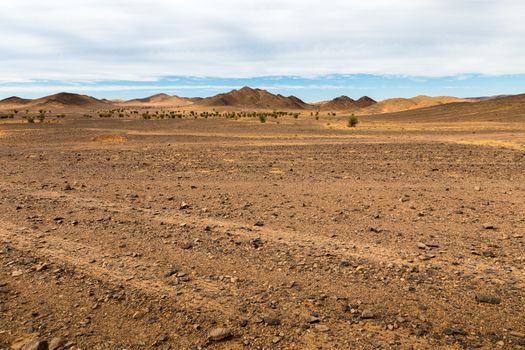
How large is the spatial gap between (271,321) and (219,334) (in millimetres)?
557

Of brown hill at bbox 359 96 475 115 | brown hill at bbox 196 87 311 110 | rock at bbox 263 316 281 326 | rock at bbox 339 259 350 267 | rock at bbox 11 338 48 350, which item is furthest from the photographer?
brown hill at bbox 196 87 311 110

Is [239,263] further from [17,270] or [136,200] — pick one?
[136,200]

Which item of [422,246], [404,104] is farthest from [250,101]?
[422,246]

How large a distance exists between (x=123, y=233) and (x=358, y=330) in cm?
435

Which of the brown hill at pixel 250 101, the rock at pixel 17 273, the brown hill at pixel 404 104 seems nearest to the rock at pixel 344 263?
the rock at pixel 17 273

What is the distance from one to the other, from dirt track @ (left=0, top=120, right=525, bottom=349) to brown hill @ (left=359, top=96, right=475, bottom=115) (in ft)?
392

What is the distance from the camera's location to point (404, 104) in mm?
137500

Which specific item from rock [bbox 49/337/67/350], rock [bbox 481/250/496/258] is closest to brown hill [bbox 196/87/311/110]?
rock [bbox 481/250/496/258]

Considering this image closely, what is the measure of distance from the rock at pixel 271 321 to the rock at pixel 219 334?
0.41 metres

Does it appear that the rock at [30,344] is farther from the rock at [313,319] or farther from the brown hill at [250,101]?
the brown hill at [250,101]

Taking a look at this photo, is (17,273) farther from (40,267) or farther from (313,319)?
(313,319)

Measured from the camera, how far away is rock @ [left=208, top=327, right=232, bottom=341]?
4.14m

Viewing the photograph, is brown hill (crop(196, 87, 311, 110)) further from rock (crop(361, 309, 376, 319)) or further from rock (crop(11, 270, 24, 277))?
rock (crop(361, 309, 376, 319))

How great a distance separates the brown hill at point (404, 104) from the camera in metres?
130
